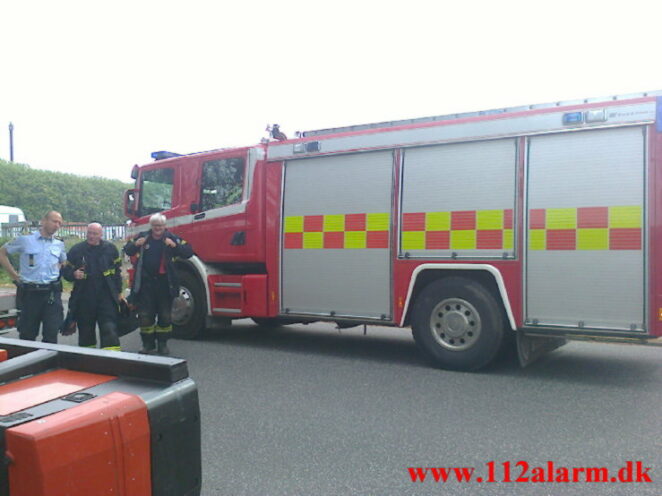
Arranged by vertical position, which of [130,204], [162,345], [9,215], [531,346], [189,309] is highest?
[9,215]

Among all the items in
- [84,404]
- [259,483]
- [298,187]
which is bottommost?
[259,483]

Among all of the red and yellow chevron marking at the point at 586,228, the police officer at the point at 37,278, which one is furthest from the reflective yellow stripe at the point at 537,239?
the police officer at the point at 37,278

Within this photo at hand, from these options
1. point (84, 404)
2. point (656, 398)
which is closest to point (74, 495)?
point (84, 404)

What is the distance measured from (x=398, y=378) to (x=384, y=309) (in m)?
0.89

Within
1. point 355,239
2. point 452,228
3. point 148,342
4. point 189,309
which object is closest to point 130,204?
point 189,309

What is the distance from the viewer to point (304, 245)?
23.1 feet

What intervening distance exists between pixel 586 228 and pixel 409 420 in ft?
7.96

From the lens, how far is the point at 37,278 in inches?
222

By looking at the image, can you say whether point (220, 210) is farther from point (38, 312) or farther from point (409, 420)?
point (409, 420)

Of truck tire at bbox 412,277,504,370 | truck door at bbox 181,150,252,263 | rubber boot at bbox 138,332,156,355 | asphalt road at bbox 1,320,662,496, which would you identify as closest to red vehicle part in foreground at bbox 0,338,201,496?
asphalt road at bbox 1,320,662,496

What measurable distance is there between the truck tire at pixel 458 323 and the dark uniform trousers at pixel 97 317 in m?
3.08

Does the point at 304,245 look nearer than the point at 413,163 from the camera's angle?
No

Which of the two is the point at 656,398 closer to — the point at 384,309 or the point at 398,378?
the point at 398,378

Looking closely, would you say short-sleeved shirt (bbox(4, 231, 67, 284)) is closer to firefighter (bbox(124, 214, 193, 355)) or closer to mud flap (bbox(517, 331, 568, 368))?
firefighter (bbox(124, 214, 193, 355))
